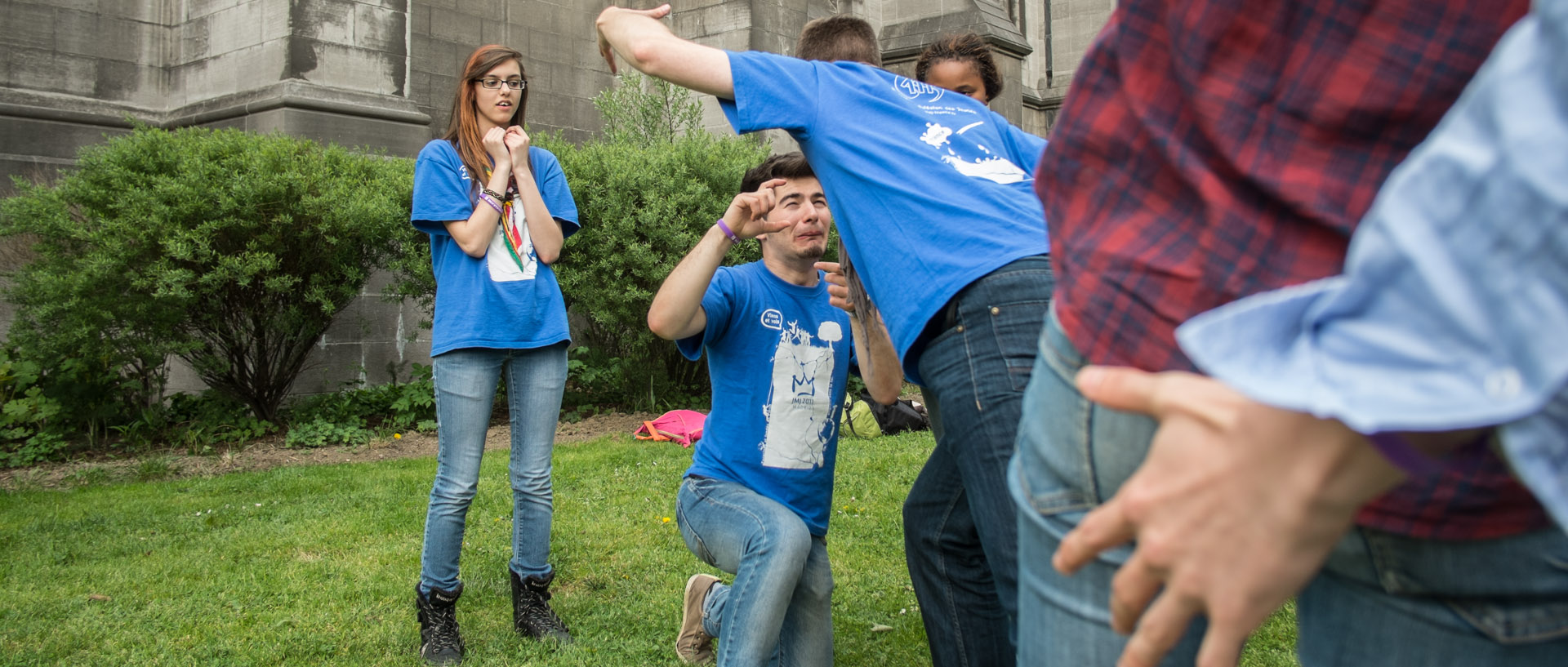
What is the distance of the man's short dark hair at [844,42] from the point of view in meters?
2.89

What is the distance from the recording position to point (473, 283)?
390cm

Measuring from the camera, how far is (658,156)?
340 inches

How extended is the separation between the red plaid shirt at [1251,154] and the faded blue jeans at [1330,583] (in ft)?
0.13

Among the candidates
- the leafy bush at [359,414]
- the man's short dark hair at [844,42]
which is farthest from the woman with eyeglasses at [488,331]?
the leafy bush at [359,414]

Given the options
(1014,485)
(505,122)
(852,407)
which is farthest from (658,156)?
(1014,485)

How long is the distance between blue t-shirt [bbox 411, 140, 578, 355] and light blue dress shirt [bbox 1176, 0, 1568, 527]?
11.1ft

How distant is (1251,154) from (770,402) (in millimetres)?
2184

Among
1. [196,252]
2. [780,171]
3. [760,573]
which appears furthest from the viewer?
[196,252]

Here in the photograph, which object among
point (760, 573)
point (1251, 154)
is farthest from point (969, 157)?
point (1251, 154)

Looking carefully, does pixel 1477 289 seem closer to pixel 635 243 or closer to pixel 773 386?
pixel 773 386

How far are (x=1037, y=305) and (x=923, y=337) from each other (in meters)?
0.26

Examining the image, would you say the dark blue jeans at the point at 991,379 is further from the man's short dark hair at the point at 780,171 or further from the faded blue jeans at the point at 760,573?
the man's short dark hair at the point at 780,171

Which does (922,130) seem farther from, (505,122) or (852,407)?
(852,407)

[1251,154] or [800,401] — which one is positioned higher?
[1251,154]
